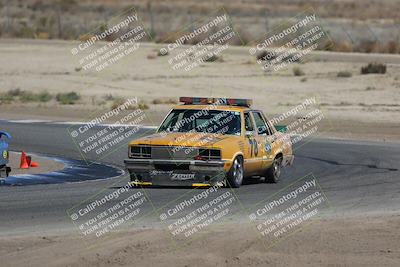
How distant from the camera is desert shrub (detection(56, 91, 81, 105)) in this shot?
38.1 m

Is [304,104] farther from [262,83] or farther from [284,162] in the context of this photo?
[284,162]

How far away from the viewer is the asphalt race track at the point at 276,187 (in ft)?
48.6

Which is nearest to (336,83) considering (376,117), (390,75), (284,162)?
(390,75)

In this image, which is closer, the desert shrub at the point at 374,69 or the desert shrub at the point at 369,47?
the desert shrub at the point at 374,69

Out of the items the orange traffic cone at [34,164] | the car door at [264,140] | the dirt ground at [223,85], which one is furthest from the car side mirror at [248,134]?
the dirt ground at [223,85]

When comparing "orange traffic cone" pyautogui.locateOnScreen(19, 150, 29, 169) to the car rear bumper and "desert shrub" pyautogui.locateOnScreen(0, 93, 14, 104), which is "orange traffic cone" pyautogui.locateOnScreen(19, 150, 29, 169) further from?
"desert shrub" pyautogui.locateOnScreen(0, 93, 14, 104)

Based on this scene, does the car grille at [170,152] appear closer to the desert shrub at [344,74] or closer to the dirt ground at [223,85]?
the dirt ground at [223,85]

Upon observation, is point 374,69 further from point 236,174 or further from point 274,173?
point 236,174

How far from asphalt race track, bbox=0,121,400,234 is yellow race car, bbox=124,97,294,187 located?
27 centimetres

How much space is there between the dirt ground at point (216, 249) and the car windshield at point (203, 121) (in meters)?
4.54

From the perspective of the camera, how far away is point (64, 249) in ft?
39.6

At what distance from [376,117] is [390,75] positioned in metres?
8.23

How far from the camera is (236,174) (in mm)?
17609

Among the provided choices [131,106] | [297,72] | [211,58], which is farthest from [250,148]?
[211,58]
